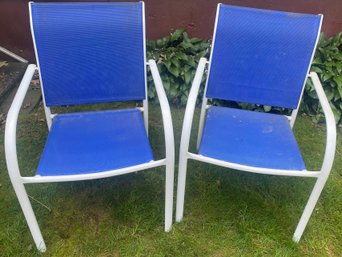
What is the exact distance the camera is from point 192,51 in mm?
2951

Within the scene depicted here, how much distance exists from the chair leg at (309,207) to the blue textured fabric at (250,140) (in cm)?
11

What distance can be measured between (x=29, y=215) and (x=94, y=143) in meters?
0.48

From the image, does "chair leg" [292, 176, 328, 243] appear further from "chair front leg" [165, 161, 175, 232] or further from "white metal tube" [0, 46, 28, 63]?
"white metal tube" [0, 46, 28, 63]

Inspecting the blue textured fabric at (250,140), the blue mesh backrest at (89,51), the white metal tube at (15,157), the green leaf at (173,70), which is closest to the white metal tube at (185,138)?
the blue textured fabric at (250,140)

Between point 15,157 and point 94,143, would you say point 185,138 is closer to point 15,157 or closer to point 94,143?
point 94,143

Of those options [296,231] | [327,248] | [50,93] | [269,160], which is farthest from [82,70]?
[327,248]

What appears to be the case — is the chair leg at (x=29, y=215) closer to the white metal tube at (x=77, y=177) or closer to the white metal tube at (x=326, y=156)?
the white metal tube at (x=77, y=177)

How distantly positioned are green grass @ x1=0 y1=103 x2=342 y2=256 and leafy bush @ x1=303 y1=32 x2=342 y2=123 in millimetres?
582

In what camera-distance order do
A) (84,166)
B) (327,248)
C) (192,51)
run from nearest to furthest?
1. (84,166)
2. (327,248)
3. (192,51)

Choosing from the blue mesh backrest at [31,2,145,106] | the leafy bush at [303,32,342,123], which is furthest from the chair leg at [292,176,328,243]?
the leafy bush at [303,32,342,123]

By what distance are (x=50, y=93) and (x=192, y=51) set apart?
142 centimetres

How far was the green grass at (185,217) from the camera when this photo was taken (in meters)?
1.89

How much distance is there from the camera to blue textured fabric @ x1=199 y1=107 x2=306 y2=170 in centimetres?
171

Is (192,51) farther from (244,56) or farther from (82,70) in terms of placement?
(82,70)
